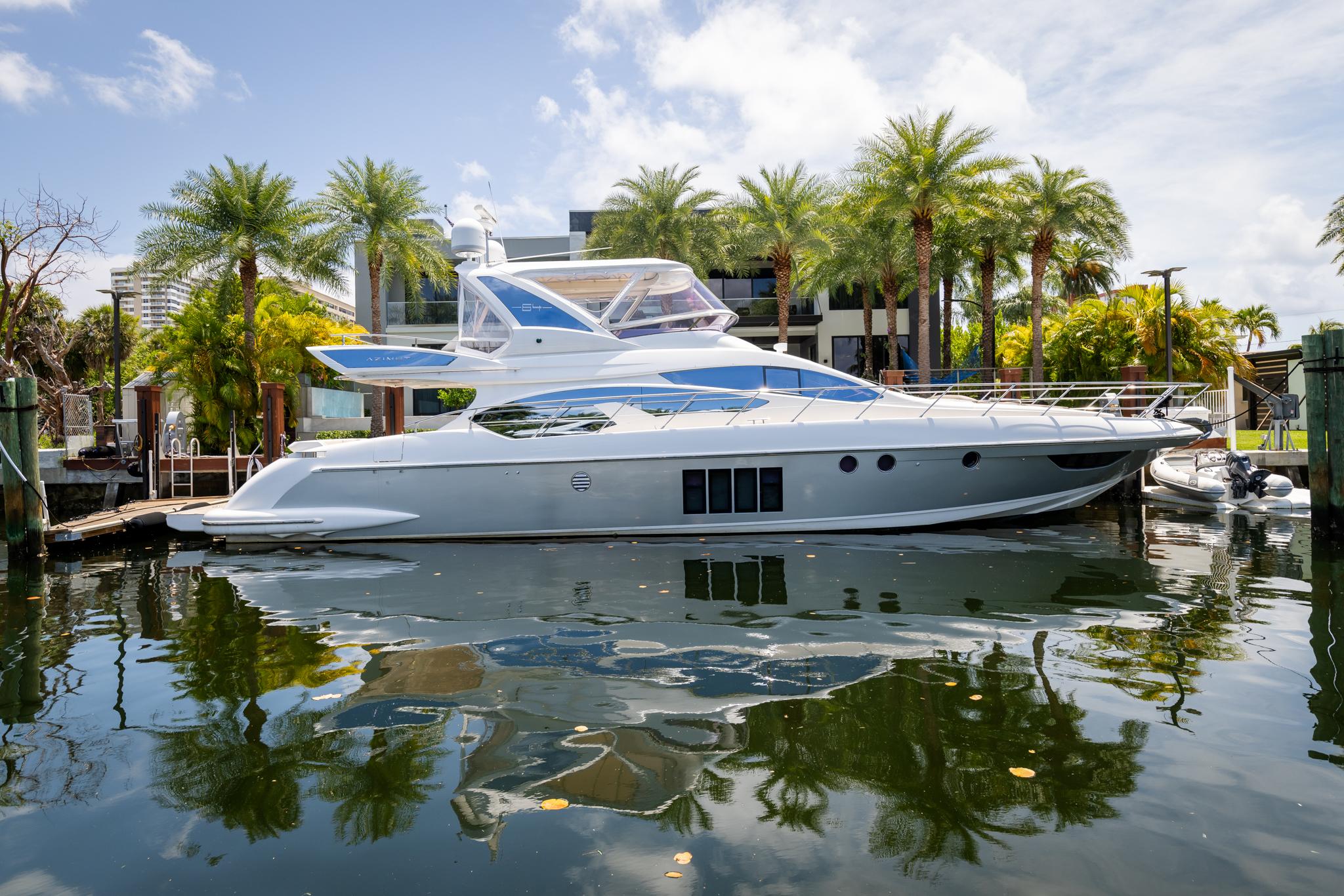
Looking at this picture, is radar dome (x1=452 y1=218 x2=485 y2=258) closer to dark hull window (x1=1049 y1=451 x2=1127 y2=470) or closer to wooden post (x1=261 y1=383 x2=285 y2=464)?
wooden post (x1=261 y1=383 x2=285 y2=464)

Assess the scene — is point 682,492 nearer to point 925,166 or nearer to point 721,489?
point 721,489

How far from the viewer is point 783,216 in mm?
26969

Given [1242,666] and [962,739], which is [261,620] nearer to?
[962,739]

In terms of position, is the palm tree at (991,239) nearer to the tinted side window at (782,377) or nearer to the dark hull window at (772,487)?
the tinted side window at (782,377)

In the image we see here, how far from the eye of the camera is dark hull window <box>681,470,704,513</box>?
10.8m

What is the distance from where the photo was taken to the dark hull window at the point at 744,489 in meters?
10.8

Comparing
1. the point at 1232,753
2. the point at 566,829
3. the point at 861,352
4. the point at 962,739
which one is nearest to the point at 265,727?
the point at 566,829

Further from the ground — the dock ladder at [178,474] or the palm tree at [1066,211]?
the palm tree at [1066,211]

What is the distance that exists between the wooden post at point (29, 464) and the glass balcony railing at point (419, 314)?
21.0 m

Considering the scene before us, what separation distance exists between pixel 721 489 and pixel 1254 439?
1875 cm

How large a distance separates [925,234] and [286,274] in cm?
1965

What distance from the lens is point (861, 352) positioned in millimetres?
34531

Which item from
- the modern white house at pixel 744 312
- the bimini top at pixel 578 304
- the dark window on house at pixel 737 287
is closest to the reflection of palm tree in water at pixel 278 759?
the bimini top at pixel 578 304

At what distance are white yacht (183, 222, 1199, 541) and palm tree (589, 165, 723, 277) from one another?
1551cm
